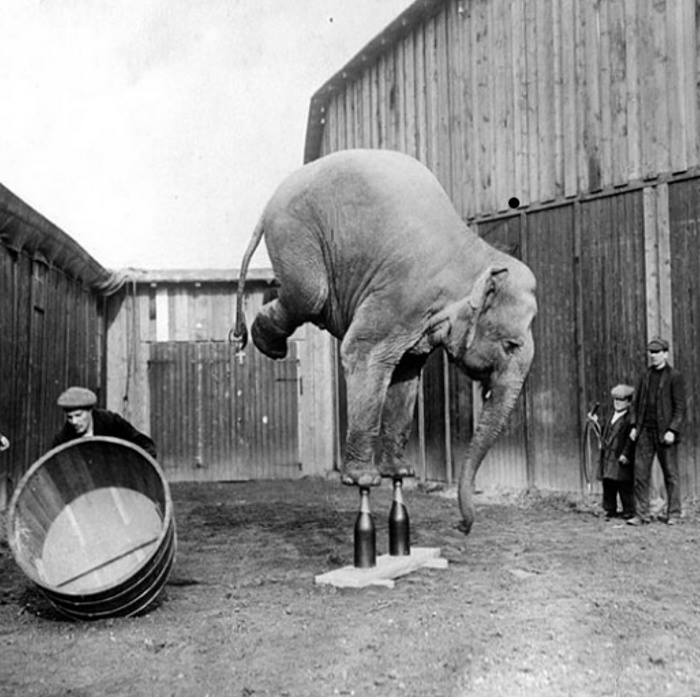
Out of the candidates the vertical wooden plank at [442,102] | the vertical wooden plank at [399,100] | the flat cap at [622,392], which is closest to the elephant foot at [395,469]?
the flat cap at [622,392]

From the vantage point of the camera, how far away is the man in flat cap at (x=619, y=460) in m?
11.1

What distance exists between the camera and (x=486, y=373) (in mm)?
6988

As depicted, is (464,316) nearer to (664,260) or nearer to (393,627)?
(393,627)

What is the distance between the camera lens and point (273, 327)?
7.67 meters

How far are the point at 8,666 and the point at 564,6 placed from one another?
10.7 meters

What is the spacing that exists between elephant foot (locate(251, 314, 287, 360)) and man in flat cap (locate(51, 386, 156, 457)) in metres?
1.23

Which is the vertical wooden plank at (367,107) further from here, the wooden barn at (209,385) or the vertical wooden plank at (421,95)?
the wooden barn at (209,385)

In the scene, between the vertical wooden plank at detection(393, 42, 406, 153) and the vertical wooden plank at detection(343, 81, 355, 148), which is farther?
the vertical wooden plank at detection(343, 81, 355, 148)

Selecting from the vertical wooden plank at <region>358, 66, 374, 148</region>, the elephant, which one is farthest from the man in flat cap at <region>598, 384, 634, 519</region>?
the vertical wooden plank at <region>358, 66, 374, 148</region>

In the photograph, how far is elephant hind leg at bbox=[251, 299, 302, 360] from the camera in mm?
7551

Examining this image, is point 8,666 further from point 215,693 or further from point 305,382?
point 305,382

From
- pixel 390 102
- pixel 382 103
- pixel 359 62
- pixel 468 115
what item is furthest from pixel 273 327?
pixel 359 62

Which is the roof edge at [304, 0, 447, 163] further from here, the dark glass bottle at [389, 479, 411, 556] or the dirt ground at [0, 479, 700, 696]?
the dark glass bottle at [389, 479, 411, 556]

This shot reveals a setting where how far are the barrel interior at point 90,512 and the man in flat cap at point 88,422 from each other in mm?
312
